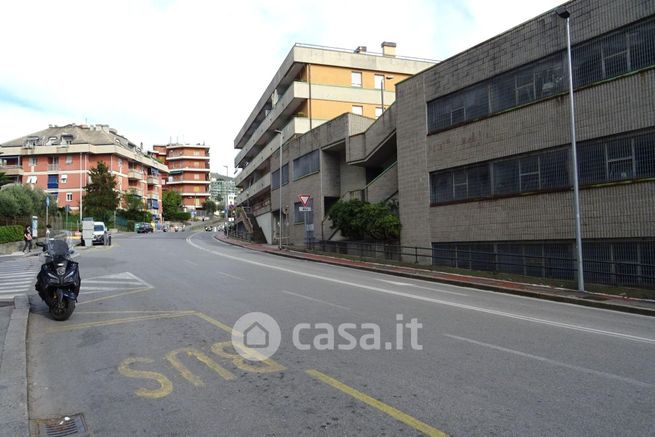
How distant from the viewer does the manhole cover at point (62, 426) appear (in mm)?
4355

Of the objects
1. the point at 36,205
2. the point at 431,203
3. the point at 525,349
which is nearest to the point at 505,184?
the point at 431,203

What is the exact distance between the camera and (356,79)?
4397cm

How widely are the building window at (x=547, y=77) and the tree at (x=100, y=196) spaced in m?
58.3

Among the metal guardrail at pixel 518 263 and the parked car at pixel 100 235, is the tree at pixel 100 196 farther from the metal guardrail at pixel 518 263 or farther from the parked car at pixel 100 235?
the metal guardrail at pixel 518 263

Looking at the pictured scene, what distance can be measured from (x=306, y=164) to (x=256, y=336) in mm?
30787

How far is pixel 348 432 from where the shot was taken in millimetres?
4250

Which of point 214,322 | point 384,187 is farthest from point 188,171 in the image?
point 214,322

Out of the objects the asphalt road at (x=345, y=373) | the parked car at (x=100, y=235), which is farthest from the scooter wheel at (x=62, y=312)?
the parked car at (x=100, y=235)

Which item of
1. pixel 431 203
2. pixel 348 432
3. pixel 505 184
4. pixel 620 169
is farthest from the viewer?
pixel 431 203

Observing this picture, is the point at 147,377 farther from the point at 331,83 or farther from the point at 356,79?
the point at 356,79

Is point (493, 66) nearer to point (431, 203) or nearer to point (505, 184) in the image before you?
point (505, 184)

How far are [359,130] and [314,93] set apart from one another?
36.9ft

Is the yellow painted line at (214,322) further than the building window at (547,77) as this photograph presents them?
No

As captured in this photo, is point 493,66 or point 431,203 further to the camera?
point 431,203
